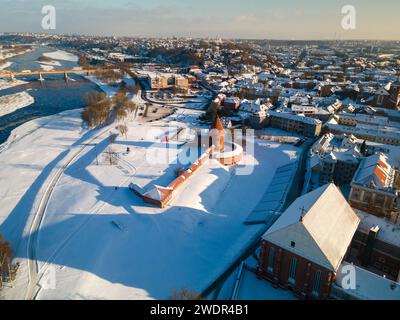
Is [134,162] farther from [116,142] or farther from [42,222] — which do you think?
[42,222]

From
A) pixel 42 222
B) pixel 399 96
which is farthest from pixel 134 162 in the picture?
pixel 399 96

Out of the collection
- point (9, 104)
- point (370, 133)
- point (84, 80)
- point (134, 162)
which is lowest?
point (134, 162)

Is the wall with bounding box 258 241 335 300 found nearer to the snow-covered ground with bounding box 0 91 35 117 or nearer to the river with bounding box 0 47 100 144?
the river with bounding box 0 47 100 144

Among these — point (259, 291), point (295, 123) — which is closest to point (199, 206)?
point (259, 291)

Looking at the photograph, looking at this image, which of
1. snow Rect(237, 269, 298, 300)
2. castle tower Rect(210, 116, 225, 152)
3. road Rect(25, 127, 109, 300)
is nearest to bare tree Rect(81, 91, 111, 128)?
road Rect(25, 127, 109, 300)

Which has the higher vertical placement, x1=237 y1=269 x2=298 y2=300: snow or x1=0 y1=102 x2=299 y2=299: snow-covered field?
x1=0 y1=102 x2=299 y2=299: snow-covered field

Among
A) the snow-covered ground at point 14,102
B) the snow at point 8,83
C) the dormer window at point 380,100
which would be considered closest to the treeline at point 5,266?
the snow-covered ground at point 14,102
